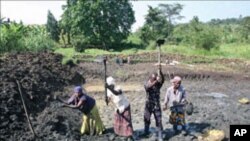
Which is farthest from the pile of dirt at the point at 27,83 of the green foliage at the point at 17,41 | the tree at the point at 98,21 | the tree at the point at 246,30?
the tree at the point at 246,30

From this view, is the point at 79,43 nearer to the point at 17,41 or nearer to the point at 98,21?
the point at 98,21

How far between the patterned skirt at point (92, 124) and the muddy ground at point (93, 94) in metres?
0.15

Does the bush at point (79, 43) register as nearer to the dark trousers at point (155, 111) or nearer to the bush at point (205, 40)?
the bush at point (205, 40)

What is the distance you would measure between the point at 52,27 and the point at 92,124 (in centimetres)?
3093

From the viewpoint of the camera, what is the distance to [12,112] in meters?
10.4

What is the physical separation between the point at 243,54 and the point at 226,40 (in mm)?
11055

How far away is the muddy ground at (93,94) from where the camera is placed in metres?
9.85

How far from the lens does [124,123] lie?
9516mm

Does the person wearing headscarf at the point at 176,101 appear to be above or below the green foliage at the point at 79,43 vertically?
below

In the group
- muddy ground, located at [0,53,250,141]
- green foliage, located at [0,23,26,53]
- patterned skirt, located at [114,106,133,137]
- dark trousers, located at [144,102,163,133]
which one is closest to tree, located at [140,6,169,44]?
green foliage, located at [0,23,26,53]

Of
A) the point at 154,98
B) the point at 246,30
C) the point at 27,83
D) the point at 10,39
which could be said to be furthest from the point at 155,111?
the point at 246,30

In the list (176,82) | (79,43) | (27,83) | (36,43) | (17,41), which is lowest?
(27,83)

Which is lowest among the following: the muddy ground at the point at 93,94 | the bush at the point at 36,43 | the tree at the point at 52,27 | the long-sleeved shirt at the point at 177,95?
the muddy ground at the point at 93,94

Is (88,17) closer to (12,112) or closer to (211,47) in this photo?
(211,47)
